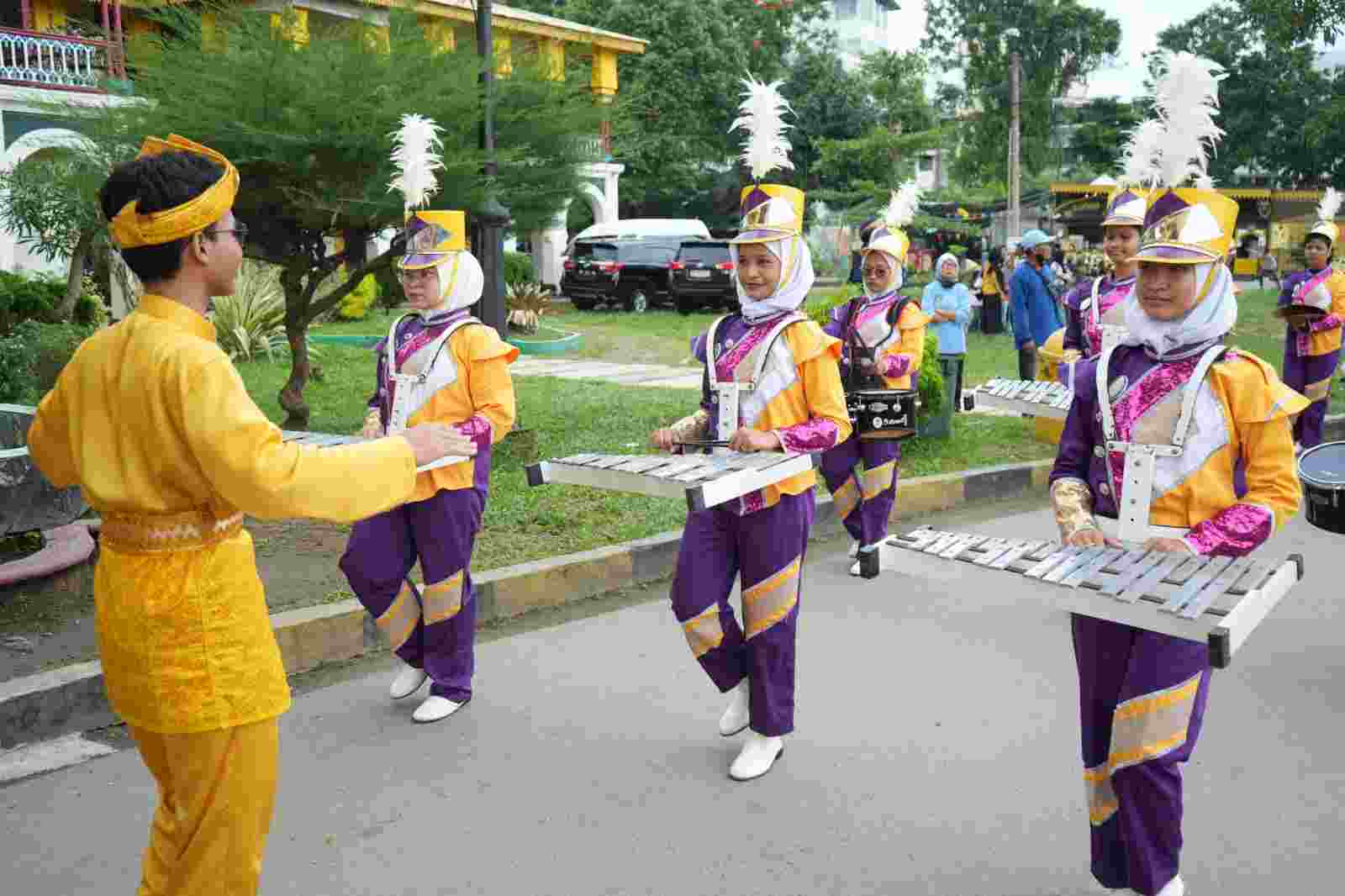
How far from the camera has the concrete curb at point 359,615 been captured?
4.98 m

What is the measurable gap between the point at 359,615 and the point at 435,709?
40.8 inches

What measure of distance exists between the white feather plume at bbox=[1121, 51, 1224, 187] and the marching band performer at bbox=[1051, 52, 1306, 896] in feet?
1.63

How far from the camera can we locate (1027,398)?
271 inches

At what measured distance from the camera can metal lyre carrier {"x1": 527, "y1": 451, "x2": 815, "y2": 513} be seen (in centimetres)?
385

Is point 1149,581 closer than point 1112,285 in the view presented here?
Yes

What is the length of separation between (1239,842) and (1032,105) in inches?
1663

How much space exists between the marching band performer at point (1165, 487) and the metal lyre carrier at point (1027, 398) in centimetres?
320

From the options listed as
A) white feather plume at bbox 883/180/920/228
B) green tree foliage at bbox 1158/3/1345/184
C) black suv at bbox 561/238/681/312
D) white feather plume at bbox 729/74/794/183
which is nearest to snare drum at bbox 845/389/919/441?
white feather plume at bbox 883/180/920/228

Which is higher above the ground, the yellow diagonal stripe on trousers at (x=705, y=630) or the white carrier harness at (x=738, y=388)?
the white carrier harness at (x=738, y=388)

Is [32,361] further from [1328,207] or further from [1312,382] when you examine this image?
[1328,207]

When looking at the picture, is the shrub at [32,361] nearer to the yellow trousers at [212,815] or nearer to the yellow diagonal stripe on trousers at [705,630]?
the yellow diagonal stripe on trousers at [705,630]

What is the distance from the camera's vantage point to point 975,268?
27.8 m

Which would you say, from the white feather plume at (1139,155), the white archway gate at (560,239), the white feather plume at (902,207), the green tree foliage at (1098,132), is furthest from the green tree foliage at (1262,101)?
the white feather plume at (1139,155)

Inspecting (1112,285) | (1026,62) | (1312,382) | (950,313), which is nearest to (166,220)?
(1112,285)
